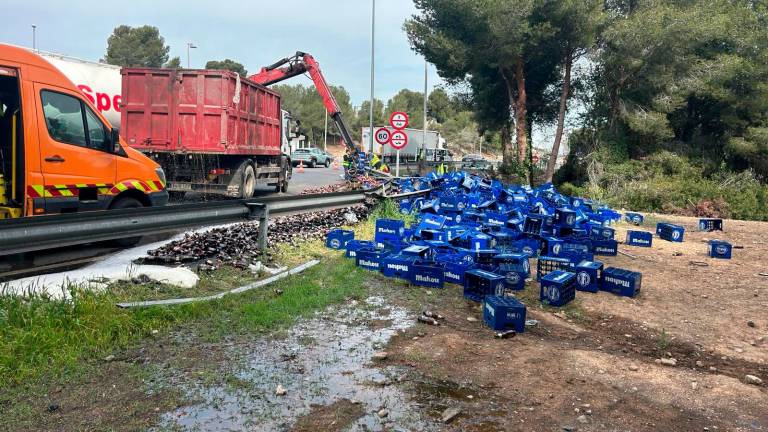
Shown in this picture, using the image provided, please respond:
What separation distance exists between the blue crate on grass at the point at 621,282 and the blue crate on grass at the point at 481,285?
5.09 feet

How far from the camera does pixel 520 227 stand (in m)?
9.53

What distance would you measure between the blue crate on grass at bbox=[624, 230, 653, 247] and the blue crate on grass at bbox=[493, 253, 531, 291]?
4715mm

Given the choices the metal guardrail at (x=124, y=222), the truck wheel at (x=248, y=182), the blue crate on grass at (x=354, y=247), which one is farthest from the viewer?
the truck wheel at (x=248, y=182)

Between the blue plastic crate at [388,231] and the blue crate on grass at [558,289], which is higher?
the blue plastic crate at [388,231]

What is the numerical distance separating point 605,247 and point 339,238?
15.2 ft

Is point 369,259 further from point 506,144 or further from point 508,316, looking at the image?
point 506,144

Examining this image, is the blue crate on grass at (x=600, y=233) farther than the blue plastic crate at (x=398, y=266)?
Yes

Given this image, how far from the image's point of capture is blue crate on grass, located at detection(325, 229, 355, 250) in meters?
8.02

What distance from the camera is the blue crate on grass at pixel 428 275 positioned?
6.29 m

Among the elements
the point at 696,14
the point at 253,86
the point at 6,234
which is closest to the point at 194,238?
the point at 6,234

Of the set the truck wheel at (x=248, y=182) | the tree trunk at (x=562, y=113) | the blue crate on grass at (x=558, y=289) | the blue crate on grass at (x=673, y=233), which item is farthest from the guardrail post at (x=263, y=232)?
the tree trunk at (x=562, y=113)

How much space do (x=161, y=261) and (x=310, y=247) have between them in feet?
7.36

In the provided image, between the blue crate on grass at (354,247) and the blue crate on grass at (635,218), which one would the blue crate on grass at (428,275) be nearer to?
the blue crate on grass at (354,247)

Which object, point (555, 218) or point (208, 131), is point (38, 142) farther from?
point (555, 218)
